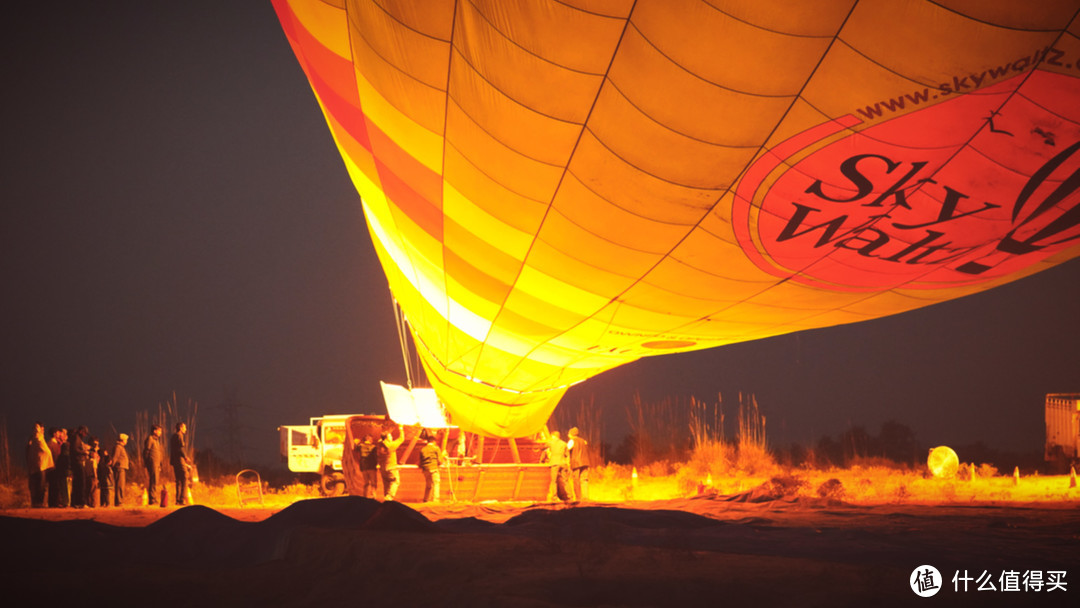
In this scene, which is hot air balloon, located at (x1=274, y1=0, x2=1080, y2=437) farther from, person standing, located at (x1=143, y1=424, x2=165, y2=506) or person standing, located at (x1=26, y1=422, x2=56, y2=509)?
person standing, located at (x1=26, y1=422, x2=56, y2=509)

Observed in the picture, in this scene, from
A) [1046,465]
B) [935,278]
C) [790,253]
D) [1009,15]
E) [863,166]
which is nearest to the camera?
[1009,15]

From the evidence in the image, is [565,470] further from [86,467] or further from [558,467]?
[86,467]

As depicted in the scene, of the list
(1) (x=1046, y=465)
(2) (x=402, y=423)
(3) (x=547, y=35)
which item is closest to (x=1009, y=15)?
(3) (x=547, y=35)

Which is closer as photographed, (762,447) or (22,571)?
(22,571)

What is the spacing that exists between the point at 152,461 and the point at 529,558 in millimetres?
9197

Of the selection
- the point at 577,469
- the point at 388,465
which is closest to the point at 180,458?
the point at 388,465

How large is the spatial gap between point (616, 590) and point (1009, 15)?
3.38 metres

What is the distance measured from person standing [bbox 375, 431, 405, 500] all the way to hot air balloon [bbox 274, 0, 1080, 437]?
17.6 ft

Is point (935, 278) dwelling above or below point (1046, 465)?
above

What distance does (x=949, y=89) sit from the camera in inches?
151

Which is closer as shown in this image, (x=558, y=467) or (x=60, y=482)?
(x=60, y=482)

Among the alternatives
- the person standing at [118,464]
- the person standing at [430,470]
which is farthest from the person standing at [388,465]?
the person standing at [118,464]

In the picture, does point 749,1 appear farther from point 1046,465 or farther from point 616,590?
point 1046,465

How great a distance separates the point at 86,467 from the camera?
476 inches
